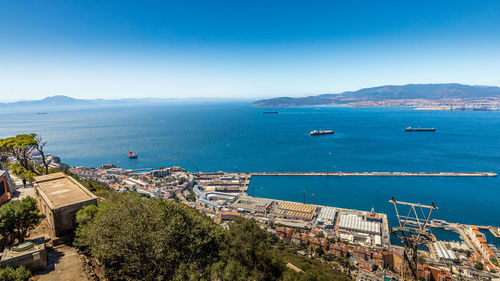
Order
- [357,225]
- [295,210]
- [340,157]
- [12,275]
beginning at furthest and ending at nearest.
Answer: [340,157] < [295,210] < [357,225] < [12,275]

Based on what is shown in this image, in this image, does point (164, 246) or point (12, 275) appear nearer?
point (12, 275)

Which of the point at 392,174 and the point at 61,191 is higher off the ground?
the point at 61,191

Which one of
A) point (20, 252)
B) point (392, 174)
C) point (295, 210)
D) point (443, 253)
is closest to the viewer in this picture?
point (20, 252)

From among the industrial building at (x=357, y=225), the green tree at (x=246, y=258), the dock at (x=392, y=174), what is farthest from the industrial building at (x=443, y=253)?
the dock at (x=392, y=174)

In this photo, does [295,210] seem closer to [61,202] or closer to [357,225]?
[357,225]

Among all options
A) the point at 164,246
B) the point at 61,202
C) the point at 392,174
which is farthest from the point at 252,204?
the point at 392,174

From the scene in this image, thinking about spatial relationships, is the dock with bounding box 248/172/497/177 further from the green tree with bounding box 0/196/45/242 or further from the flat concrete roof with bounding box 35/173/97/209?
the green tree with bounding box 0/196/45/242

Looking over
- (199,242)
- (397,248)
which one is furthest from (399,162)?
(199,242)

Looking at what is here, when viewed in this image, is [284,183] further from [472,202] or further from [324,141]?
[324,141]

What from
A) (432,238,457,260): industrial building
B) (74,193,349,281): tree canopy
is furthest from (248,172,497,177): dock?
(74,193,349,281): tree canopy
